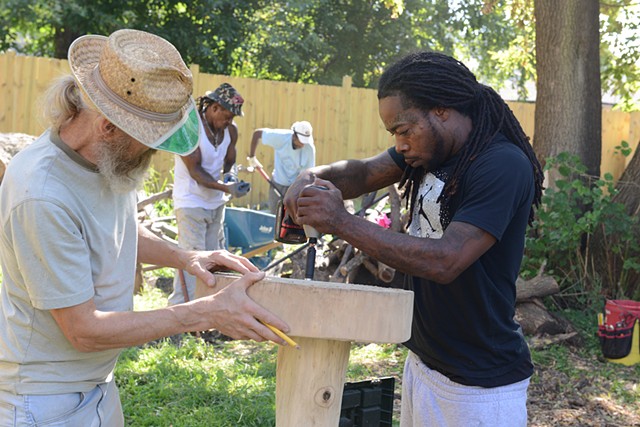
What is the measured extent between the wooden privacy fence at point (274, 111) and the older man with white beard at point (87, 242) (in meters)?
9.80

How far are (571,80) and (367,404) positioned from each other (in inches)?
218

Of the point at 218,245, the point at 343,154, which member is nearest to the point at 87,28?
the point at 343,154

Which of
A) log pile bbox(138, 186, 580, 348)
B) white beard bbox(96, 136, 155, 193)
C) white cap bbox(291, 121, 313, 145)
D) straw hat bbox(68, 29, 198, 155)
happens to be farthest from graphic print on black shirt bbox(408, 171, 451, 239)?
white cap bbox(291, 121, 313, 145)

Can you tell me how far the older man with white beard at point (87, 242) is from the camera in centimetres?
206

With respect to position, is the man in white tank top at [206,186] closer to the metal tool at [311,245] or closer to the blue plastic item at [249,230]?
the blue plastic item at [249,230]

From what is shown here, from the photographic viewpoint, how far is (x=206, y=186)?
6355 millimetres

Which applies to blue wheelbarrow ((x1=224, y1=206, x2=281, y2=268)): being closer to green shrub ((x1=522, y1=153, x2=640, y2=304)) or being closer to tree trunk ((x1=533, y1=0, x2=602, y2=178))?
green shrub ((x1=522, y1=153, x2=640, y2=304))

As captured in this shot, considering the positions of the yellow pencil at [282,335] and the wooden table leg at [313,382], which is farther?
the wooden table leg at [313,382]

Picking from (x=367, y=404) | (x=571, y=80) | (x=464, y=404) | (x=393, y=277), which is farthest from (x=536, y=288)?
(x=464, y=404)

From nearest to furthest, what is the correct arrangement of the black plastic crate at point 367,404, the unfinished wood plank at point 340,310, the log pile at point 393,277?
1. the unfinished wood plank at point 340,310
2. the black plastic crate at point 367,404
3. the log pile at point 393,277

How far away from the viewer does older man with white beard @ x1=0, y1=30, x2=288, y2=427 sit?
6.77ft

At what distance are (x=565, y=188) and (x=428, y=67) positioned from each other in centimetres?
492

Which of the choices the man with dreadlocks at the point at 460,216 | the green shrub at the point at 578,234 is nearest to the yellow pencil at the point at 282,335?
the man with dreadlocks at the point at 460,216

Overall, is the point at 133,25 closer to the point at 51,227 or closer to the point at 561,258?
the point at 561,258
